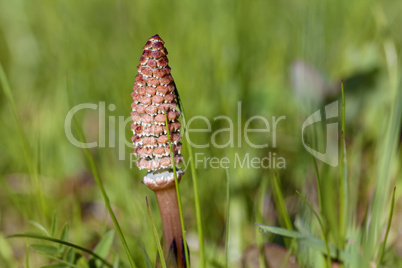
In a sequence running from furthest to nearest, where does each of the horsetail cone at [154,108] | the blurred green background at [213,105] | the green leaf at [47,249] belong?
the blurred green background at [213,105] < the green leaf at [47,249] < the horsetail cone at [154,108]

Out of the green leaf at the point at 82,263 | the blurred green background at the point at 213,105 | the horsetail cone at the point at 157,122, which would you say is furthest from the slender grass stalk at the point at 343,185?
the green leaf at the point at 82,263

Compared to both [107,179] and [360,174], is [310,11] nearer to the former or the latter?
[360,174]

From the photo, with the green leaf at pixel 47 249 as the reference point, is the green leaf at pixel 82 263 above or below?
below

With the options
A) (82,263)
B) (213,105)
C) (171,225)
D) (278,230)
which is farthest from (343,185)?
(213,105)

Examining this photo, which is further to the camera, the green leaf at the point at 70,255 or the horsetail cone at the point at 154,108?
the green leaf at the point at 70,255

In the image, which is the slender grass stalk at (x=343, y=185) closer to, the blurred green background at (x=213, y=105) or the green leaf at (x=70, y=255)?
the blurred green background at (x=213, y=105)

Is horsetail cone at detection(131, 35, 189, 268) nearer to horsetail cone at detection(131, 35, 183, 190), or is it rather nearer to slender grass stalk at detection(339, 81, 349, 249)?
horsetail cone at detection(131, 35, 183, 190)

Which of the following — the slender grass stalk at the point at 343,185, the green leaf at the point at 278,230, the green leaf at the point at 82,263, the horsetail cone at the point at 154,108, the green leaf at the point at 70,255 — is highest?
the horsetail cone at the point at 154,108
